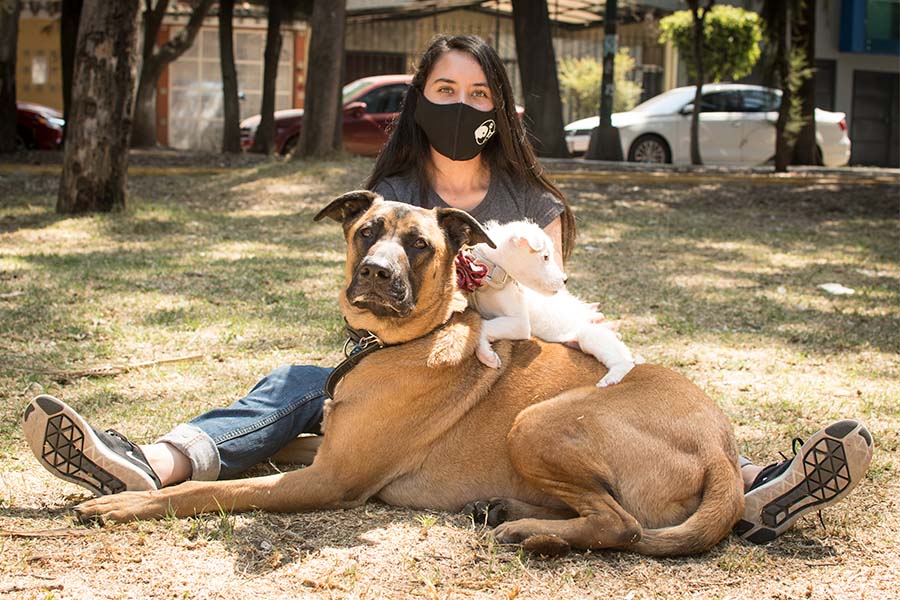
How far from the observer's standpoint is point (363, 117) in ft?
65.1

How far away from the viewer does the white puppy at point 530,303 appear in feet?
12.1

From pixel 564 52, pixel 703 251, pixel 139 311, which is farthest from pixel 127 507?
pixel 564 52

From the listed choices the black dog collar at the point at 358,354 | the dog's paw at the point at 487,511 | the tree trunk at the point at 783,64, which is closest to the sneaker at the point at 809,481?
the dog's paw at the point at 487,511

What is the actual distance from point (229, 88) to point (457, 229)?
707 inches

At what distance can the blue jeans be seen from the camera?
3.77 meters

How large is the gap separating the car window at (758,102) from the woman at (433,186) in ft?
54.3

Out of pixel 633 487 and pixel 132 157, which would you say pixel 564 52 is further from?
pixel 633 487

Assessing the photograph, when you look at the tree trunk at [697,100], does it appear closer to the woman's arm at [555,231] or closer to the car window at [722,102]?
the car window at [722,102]

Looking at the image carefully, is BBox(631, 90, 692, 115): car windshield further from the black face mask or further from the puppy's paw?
the puppy's paw

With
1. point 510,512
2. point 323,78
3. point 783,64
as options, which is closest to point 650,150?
point 783,64

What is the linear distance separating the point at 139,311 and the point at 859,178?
12.6 meters

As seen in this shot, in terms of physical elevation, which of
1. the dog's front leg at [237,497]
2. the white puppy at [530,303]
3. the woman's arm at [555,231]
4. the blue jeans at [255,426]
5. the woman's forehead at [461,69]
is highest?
the woman's forehead at [461,69]

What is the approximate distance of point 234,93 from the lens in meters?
20.5

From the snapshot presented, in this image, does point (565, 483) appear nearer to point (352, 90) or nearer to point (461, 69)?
point (461, 69)
